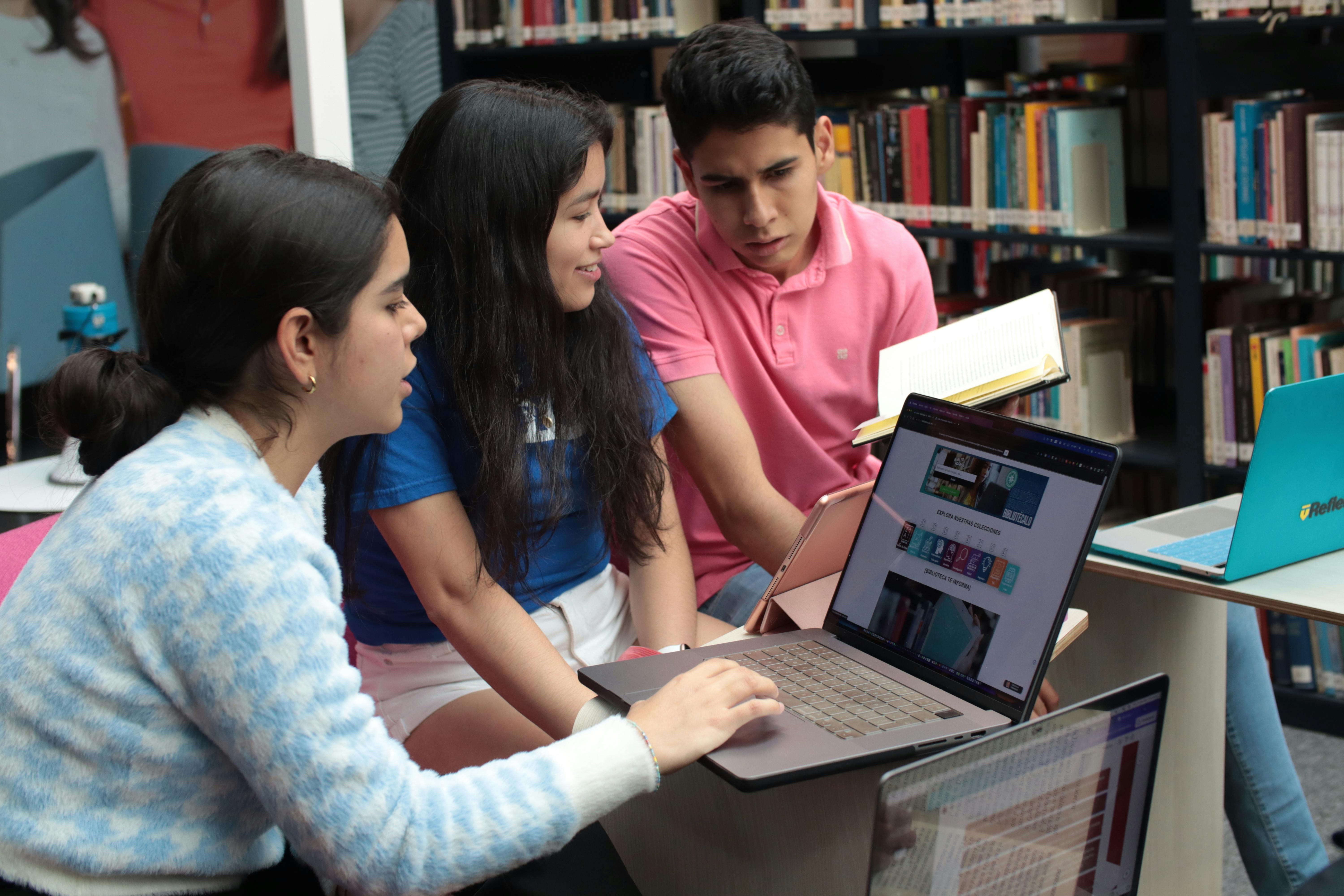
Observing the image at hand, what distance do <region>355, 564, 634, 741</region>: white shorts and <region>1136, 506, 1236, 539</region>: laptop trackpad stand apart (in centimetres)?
67

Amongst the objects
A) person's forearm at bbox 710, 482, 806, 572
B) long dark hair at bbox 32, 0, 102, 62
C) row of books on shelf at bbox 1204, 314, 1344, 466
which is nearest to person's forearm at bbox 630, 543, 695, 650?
person's forearm at bbox 710, 482, 806, 572

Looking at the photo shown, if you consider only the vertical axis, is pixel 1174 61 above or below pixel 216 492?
→ above

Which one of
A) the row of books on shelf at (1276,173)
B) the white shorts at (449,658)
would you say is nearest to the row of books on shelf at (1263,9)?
the row of books on shelf at (1276,173)

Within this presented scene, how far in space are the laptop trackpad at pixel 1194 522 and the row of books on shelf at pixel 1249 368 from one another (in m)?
1.09

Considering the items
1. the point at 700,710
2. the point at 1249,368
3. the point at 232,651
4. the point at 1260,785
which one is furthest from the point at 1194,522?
the point at 1249,368

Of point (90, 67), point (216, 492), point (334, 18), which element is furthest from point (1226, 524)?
point (90, 67)

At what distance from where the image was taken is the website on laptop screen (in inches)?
40.4

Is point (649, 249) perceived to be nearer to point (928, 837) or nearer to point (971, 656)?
point (971, 656)

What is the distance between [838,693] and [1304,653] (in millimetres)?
1944

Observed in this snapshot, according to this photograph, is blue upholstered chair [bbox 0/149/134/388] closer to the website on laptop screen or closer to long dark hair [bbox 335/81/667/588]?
long dark hair [bbox 335/81/667/588]

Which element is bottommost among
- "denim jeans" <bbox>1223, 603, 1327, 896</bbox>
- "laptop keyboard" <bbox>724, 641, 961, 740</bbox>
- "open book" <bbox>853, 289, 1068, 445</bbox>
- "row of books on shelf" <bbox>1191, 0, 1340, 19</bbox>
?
"denim jeans" <bbox>1223, 603, 1327, 896</bbox>

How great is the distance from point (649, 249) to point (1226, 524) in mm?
894

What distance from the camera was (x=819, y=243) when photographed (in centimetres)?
190

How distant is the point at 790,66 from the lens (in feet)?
5.66
